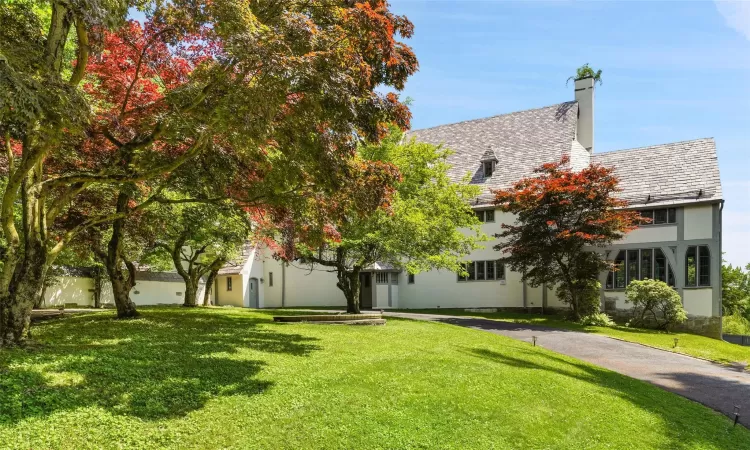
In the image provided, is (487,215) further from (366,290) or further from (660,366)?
(660,366)

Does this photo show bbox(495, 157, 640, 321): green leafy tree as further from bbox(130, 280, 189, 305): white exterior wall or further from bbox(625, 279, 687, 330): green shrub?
bbox(130, 280, 189, 305): white exterior wall

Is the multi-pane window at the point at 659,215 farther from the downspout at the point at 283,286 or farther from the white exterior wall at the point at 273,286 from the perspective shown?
the white exterior wall at the point at 273,286

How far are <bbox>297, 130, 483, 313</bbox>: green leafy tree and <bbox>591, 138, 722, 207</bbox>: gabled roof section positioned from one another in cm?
1081

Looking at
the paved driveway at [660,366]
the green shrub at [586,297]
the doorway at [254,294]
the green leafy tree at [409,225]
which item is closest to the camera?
the paved driveway at [660,366]

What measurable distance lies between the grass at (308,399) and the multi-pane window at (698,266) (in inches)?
606

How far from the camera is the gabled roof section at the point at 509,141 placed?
29031 mm

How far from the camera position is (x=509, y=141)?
31.5 m

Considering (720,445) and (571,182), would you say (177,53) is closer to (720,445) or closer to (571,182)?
(720,445)

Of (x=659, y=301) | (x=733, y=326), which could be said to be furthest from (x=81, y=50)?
(x=733, y=326)

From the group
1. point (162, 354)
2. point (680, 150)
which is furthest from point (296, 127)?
point (680, 150)

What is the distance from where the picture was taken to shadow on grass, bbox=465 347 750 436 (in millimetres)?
8058

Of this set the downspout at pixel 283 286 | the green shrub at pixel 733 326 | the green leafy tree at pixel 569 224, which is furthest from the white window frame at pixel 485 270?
the green shrub at pixel 733 326

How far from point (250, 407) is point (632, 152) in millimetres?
27421

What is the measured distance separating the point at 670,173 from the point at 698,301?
20.9ft
